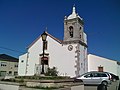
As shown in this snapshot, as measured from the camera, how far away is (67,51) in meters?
24.1

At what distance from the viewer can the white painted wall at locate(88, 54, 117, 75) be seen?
24.4 metres

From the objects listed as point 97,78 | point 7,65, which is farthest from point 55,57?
point 7,65

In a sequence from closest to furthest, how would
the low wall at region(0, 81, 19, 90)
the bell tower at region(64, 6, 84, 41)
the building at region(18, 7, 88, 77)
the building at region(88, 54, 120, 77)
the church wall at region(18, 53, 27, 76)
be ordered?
the low wall at region(0, 81, 19, 90), the building at region(18, 7, 88, 77), the building at region(88, 54, 120, 77), the bell tower at region(64, 6, 84, 41), the church wall at region(18, 53, 27, 76)

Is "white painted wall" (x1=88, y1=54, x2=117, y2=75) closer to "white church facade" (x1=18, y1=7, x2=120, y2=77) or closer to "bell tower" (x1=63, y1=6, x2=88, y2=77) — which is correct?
"white church facade" (x1=18, y1=7, x2=120, y2=77)

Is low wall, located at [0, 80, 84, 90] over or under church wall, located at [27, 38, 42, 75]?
under

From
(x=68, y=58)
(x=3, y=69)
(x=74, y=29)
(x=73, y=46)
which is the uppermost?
(x=74, y=29)

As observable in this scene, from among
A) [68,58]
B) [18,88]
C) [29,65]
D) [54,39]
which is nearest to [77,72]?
[68,58]

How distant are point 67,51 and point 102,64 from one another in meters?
5.59

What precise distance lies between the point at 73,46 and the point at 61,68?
354cm

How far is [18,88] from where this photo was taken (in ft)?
33.6

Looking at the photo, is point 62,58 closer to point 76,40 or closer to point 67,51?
point 67,51

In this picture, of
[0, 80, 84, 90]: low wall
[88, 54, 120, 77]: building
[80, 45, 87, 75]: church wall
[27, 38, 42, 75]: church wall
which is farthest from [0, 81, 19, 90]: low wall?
[88, 54, 120, 77]: building

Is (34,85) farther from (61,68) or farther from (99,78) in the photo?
(61,68)

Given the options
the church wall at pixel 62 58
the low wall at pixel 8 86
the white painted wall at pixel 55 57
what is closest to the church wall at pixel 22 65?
the white painted wall at pixel 55 57
